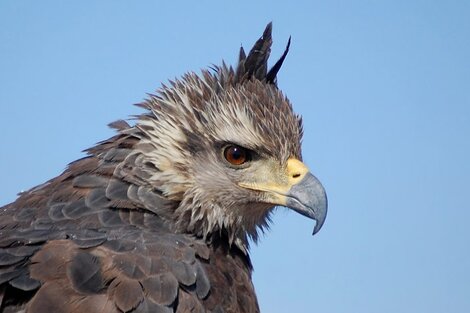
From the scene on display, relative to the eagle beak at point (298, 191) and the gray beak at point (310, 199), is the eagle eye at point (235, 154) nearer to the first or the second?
the eagle beak at point (298, 191)

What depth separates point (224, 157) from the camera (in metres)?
9.49

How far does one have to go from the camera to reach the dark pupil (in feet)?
31.2

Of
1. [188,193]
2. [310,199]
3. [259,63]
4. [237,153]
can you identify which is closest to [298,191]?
[310,199]

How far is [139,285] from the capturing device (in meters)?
7.94

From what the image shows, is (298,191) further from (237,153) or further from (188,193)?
(188,193)

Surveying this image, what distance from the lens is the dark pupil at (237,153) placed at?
950cm

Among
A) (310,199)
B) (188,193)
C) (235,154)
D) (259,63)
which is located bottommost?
(188,193)

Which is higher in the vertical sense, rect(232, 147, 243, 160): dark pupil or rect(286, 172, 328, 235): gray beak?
rect(232, 147, 243, 160): dark pupil

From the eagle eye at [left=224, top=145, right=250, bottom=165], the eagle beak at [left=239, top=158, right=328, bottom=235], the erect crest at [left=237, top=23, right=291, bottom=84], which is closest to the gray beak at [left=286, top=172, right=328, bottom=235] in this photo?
the eagle beak at [left=239, top=158, right=328, bottom=235]

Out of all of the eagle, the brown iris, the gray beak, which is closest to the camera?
the eagle

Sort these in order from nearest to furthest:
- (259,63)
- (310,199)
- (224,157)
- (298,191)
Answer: (310,199) → (298,191) → (224,157) → (259,63)

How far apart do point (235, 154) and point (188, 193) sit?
0.59 meters

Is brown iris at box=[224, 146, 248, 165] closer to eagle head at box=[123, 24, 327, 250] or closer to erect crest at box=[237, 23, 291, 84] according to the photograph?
eagle head at box=[123, 24, 327, 250]

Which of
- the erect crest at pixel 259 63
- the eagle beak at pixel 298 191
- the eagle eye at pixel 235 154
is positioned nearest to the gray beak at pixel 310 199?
the eagle beak at pixel 298 191
